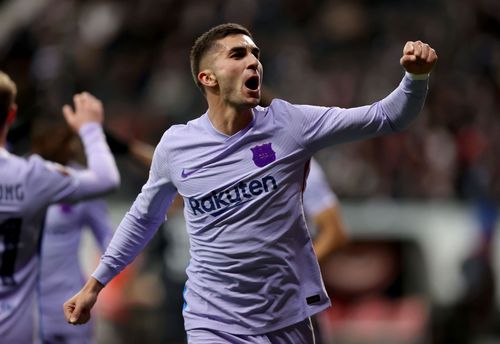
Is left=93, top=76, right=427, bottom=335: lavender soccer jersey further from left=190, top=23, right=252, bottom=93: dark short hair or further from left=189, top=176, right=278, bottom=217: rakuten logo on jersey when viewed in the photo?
left=190, top=23, right=252, bottom=93: dark short hair

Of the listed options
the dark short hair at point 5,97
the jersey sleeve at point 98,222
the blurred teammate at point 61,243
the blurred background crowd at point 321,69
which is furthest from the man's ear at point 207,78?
the blurred background crowd at point 321,69

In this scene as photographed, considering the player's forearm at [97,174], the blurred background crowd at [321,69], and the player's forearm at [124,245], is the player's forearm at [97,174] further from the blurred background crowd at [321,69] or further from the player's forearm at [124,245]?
the blurred background crowd at [321,69]

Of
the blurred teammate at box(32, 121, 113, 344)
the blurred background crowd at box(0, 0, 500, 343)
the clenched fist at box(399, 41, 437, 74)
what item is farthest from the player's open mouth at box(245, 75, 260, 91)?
the blurred background crowd at box(0, 0, 500, 343)

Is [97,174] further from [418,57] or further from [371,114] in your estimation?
[418,57]

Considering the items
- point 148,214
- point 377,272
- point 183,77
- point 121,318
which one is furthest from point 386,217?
point 148,214

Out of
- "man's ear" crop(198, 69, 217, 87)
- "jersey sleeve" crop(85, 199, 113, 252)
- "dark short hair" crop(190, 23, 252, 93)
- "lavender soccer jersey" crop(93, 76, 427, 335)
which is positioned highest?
"dark short hair" crop(190, 23, 252, 93)

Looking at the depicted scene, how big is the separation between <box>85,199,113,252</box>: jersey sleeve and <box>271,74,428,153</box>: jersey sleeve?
2.39 metres

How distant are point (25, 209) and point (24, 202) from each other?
38mm

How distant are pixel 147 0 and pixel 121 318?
622cm

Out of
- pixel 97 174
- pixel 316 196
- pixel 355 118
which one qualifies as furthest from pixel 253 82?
pixel 316 196

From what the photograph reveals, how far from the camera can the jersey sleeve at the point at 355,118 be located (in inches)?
213

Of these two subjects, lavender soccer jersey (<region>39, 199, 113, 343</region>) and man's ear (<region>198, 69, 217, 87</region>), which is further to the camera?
lavender soccer jersey (<region>39, 199, 113, 343</region>)

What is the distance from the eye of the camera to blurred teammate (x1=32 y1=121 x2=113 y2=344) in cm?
758

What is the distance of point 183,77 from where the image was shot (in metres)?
16.6
